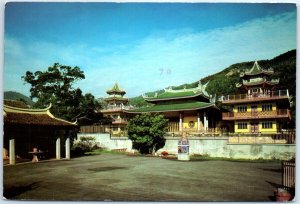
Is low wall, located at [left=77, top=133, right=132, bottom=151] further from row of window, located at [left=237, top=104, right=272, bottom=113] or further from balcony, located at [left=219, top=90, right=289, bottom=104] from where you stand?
row of window, located at [left=237, top=104, right=272, bottom=113]

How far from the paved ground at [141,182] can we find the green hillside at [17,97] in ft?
7.12

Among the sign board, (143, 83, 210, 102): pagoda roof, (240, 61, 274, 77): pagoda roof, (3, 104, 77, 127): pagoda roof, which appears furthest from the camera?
(143, 83, 210, 102): pagoda roof

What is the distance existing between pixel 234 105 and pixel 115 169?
7.96 m

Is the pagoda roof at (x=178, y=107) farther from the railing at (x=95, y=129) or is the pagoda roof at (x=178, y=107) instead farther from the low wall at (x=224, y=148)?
the low wall at (x=224, y=148)

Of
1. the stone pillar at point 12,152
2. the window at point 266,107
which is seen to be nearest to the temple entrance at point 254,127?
the window at point 266,107

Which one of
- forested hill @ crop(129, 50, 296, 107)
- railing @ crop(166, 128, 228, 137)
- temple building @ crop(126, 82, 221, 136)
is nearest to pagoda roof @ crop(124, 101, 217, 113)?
temple building @ crop(126, 82, 221, 136)

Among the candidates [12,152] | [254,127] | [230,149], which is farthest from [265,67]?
[12,152]

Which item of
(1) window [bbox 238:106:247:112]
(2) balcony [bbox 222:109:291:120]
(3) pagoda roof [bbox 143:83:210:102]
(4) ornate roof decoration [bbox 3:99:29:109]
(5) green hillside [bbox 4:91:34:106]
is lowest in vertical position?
(2) balcony [bbox 222:109:291:120]

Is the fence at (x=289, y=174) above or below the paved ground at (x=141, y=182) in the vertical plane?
above

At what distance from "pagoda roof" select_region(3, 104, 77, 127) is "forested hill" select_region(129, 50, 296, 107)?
3.83 m

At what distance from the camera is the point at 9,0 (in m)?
8.50

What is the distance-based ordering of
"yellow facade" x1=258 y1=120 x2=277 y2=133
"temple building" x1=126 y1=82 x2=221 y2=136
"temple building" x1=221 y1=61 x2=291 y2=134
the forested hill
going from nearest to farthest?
the forested hill < "temple building" x1=221 y1=61 x2=291 y2=134 < "yellow facade" x1=258 y1=120 x2=277 y2=133 < "temple building" x1=126 y1=82 x2=221 y2=136

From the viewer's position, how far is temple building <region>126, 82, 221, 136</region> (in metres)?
15.7

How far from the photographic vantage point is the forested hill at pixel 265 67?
845 cm
